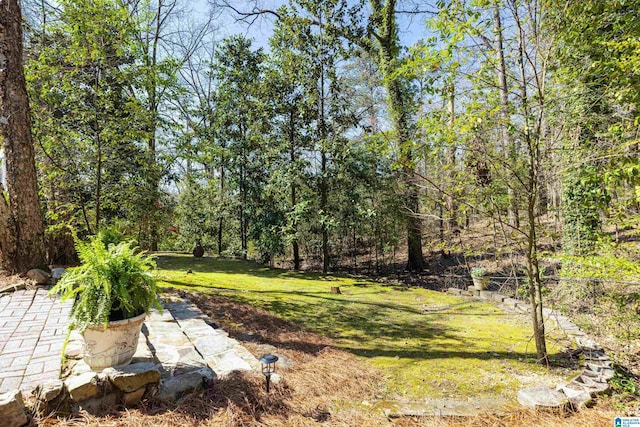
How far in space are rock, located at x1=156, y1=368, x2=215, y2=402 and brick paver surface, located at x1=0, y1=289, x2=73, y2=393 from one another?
2.57ft

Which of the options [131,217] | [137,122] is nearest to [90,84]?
[137,122]

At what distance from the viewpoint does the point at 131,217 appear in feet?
20.5

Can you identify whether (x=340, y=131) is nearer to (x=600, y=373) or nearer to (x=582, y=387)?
(x=600, y=373)

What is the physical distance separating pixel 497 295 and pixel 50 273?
8.10 metres

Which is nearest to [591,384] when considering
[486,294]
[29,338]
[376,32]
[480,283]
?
[486,294]

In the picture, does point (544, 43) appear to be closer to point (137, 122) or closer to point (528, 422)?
point (528, 422)

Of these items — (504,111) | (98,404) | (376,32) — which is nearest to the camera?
(98,404)

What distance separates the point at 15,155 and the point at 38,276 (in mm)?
1922

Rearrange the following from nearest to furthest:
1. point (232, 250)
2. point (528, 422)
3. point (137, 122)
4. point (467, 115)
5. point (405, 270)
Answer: point (528, 422), point (467, 115), point (137, 122), point (405, 270), point (232, 250)

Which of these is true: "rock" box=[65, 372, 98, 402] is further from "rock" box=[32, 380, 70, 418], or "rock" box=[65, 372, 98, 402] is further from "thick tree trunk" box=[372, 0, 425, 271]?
"thick tree trunk" box=[372, 0, 425, 271]

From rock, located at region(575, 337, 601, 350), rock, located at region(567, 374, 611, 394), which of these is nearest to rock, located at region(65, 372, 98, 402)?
rock, located at region(567, 374, 611, 394)

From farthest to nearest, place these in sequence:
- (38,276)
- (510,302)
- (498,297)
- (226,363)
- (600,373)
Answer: (498,297), (510,302), (38,276), (600,373), (226,363)

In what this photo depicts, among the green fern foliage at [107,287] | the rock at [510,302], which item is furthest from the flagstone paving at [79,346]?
the rock at [510,302]

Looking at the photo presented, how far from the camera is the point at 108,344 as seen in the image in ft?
7.00
